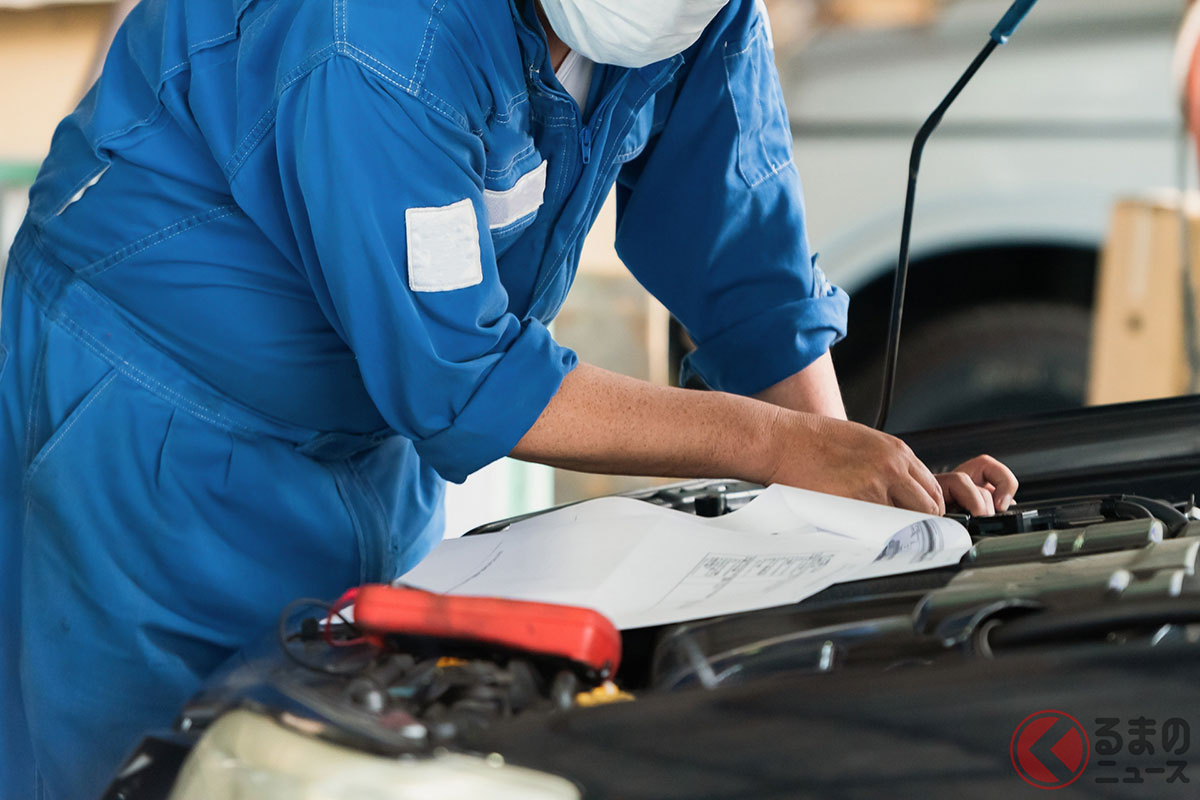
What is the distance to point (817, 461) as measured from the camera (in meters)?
0.97

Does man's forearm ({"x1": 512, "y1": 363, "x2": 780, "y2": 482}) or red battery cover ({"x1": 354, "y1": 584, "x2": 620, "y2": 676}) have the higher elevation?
man's forearm ({"x1": 512, "y1": 363, "x2": 780, "y2": 482})

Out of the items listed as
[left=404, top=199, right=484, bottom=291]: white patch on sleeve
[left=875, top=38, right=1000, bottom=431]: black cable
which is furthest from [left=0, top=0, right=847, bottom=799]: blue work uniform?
[left=875, top=38, right=1000, bottom=431]: black cable

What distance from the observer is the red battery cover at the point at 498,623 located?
654mm

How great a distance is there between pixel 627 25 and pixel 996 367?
7.28 feet

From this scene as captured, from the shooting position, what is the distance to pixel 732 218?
1.23 m

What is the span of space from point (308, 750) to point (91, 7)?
2.52 m

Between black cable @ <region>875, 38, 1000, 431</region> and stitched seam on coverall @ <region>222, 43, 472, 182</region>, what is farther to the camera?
black cable @ <region>875, 38, 1000, 431</region>

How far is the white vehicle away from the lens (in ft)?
8.45

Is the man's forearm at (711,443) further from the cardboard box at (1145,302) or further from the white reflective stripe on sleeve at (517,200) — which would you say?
the cardboard box at (1145,302)

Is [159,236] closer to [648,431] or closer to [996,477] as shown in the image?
[648,431]

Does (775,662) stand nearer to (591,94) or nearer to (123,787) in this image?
(123,787)

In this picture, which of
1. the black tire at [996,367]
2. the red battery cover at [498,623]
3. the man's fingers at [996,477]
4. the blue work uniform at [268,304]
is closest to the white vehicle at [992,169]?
the black tire at [996,367]

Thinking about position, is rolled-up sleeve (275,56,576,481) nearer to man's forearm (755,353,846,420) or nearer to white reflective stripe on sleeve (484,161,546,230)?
white reflective stripe on sleeve (484,161,546,230)

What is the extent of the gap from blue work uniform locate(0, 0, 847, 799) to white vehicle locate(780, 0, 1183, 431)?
1.56 m
